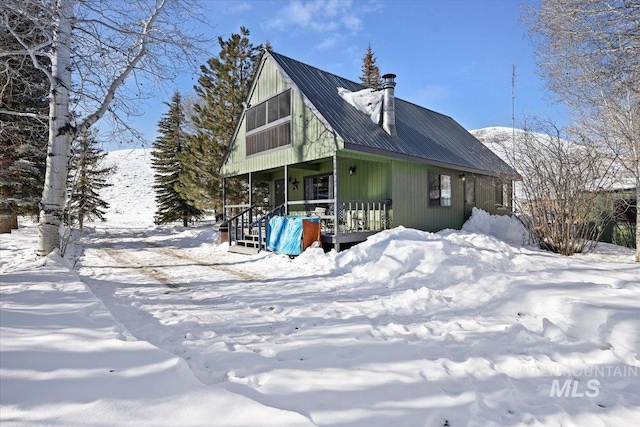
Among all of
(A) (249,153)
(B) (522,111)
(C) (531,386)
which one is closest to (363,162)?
(A) (249,153)

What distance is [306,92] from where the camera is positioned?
32.9 feet

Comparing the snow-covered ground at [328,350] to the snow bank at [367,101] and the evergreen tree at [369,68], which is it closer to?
the snow bank at [367,101]

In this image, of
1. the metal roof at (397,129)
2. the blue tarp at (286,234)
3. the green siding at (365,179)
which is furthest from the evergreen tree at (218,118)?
the blue tarp at (286,234)

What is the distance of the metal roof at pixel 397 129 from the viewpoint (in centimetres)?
957

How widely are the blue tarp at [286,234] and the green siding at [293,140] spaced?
2028 mm

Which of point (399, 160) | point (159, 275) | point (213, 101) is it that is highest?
point (213, 101)

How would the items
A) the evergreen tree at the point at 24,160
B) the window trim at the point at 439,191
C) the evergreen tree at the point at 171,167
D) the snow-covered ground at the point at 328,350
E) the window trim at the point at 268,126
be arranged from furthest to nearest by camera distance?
the evergreen tree at the point at 171,167
the window trim at the point at 439,191
the evergreen tree at the point at 24,160
the window trim at the point at 268,126
the snow-covered ground at the point at 328,350

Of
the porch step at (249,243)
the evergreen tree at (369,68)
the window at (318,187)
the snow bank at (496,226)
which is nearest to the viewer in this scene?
the porch step at (249,243)

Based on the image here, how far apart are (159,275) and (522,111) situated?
12.5 m

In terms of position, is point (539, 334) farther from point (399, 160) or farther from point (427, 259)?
point (399, 160)

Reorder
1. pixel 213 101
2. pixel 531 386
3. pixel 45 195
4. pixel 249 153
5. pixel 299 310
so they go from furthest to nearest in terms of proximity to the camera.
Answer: pixel 213 101 → pixel 249 153 → pixel 45 195 → pixel 299 310 → pixel 531 386

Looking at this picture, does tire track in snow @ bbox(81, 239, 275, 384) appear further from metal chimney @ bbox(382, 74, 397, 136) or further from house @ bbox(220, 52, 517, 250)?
metal chimney @ bbox(382, 74, 397, 136)

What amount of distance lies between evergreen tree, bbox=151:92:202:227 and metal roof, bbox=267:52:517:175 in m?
14.4

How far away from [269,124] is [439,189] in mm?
7080
